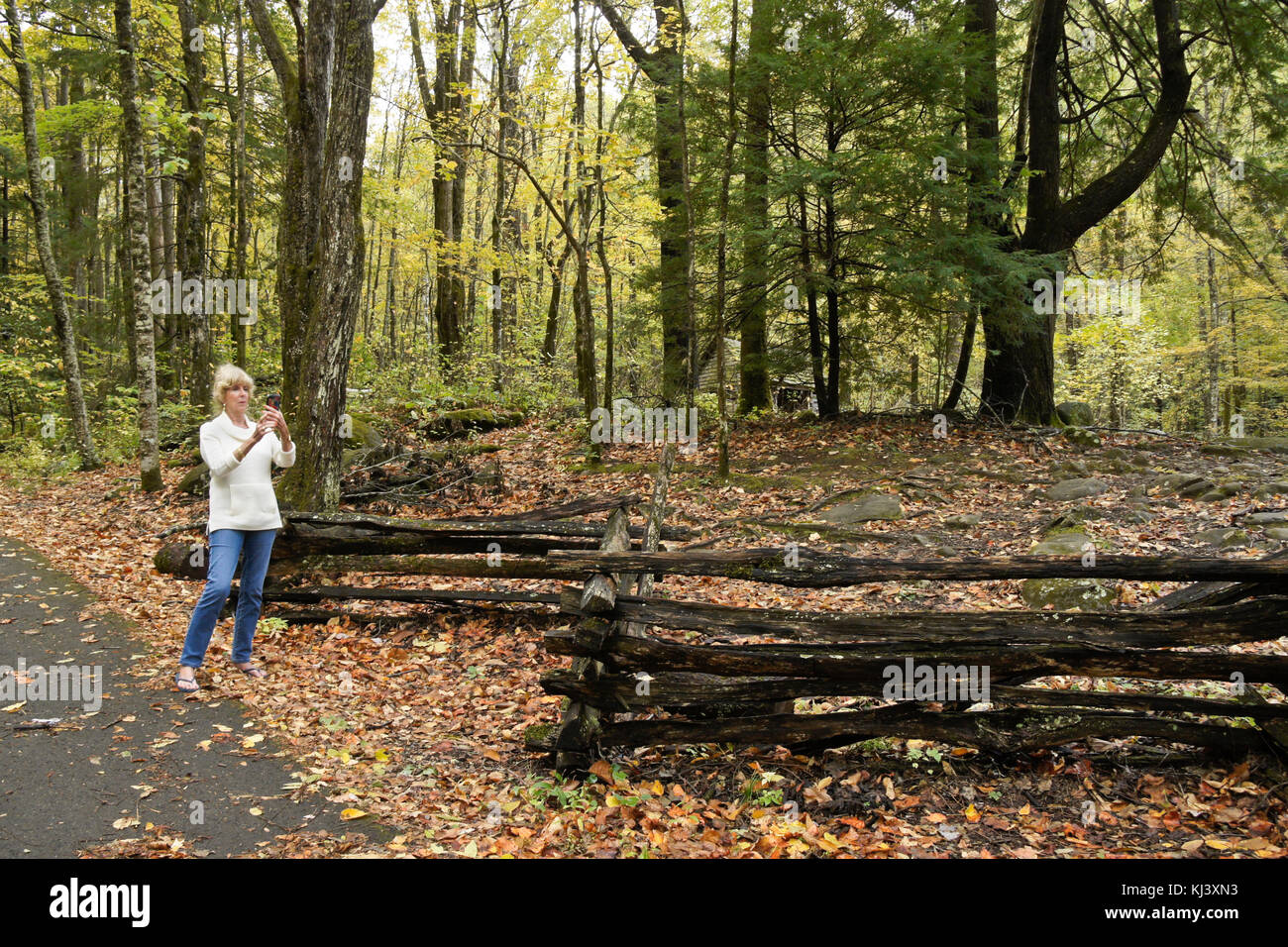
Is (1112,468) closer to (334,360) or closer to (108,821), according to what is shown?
(334,360)

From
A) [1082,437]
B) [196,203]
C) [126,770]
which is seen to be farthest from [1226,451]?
[196,203]

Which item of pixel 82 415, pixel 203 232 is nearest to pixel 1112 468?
pixel 203 232

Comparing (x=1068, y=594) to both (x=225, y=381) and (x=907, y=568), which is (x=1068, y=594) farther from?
(x=225, y=381)

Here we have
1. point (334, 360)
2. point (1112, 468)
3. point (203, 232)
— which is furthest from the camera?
point (203, 232)

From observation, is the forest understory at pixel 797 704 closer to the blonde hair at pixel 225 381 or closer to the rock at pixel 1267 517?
the rock at pixel 1267 517

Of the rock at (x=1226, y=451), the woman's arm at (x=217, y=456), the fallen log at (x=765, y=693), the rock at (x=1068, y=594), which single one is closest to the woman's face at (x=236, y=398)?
the woman's arm at (x=217, y=456)

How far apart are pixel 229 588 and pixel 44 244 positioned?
1315 cm

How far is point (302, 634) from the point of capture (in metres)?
6.70

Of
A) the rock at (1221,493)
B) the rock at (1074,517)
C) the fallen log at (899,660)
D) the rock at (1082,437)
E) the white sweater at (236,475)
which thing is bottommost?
the fallen log at (899,660)

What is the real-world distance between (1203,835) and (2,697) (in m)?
7.26

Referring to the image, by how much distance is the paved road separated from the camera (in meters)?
3.64

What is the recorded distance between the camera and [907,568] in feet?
14.7

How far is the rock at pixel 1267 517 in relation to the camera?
→ 7.88 m

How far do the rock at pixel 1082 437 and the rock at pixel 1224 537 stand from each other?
13.5 feet
